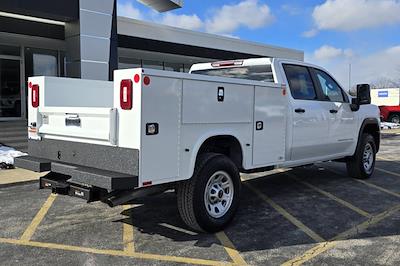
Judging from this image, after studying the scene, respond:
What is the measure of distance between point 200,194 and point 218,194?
Result: 426 millimetres

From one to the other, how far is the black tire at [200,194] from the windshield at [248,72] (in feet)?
6.26

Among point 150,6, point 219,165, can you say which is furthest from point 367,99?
point 150,6

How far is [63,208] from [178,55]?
1358 cm

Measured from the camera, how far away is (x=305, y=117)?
676 centimetres

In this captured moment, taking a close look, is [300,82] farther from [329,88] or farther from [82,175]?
[82,175]

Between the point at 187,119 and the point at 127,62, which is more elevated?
the point at 127,62

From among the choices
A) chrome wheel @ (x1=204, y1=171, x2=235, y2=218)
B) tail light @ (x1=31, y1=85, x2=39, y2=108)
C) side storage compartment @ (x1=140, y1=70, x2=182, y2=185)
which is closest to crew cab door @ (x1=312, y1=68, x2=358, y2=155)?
chrome wheel @ (x1=204, y1=171, x2=235, y2=218)

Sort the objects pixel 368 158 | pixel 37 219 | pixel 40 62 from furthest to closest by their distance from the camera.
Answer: pixel 40 62
pixel 368 158
pixel 37 219

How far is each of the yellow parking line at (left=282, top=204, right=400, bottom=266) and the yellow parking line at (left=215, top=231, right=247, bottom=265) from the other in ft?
1.49

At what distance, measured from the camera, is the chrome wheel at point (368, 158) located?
8.76m

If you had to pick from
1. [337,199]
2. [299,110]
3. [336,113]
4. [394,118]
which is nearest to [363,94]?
[336,113]

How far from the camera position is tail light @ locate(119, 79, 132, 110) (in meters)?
4.27

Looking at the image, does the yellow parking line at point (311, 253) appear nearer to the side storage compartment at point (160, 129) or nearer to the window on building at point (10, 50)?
the side storage compartment at point (160, 129)

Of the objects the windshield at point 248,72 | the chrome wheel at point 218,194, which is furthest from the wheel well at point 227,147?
the windshield at point 248,72
